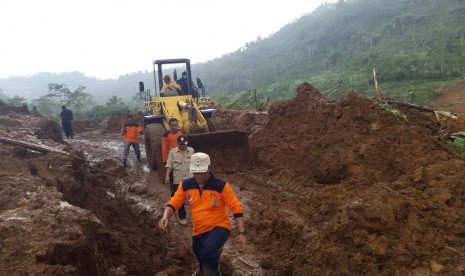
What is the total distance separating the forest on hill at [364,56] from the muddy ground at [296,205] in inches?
219

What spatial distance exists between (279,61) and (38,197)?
4730cm

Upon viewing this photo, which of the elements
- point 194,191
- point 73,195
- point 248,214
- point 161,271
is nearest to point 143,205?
point 73,195

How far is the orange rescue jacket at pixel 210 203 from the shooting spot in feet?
14.8

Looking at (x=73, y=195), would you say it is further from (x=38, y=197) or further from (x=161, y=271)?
(x=161, y=271)

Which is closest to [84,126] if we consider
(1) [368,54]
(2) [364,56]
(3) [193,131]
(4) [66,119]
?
(4) [66,119]

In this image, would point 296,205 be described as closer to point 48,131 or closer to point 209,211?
point 209,211

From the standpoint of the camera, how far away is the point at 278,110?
1229 centimetres

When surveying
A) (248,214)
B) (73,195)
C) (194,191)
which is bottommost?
(248,214)

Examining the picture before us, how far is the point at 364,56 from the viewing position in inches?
1357

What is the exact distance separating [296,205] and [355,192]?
111 centimetres

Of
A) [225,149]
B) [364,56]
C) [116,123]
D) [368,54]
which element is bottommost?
[116,123]

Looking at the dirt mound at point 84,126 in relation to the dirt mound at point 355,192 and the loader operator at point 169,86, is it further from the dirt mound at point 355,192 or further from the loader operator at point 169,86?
the dirt mound at point 355,192

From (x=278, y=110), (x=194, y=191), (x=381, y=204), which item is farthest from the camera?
(x=278, y=110)

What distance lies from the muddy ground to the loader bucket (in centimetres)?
30
